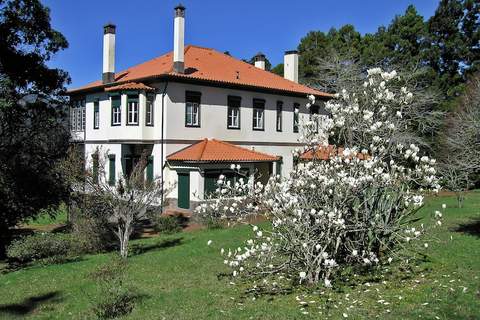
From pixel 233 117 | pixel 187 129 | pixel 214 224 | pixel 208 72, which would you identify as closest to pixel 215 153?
pixel 187 129

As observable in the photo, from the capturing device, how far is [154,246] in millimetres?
17625

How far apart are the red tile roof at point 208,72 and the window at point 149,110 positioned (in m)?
1.14

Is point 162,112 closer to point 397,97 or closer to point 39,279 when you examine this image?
point 39,279

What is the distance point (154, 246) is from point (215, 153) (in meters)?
9.58

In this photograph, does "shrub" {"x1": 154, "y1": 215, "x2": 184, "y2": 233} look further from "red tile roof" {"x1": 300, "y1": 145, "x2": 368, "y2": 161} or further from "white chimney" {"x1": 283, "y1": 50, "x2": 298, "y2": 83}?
"white chimney" {"x1": 283, "y1": 50, "x2": 298, "y2": 83}

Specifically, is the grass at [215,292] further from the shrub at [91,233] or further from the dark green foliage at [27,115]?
the dark green foliage at [27,115]

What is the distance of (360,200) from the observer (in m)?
10.7

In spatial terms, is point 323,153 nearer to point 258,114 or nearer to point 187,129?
point 187,129

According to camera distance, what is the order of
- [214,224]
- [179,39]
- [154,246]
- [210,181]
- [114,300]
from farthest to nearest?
1. [179,39]
2. [210,181]
3. [214,224]
4. [154,246]
5. [114,300]

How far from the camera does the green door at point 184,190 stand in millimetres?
25938

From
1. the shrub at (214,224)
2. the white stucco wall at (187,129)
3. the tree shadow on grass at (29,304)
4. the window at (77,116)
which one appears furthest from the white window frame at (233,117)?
the tree shadow on grass at (29,304)

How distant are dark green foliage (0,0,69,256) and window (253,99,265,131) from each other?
12.8 m

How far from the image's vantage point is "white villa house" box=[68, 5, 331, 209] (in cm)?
A: 2620

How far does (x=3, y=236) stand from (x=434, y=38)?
41234mm
